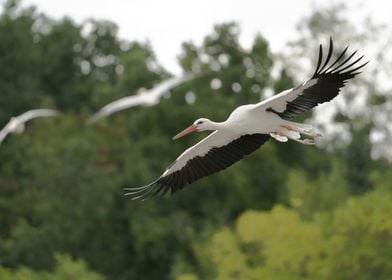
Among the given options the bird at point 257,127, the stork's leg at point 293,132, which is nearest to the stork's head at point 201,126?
the bird at point 257,127

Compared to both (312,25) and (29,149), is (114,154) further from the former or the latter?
(312,25)

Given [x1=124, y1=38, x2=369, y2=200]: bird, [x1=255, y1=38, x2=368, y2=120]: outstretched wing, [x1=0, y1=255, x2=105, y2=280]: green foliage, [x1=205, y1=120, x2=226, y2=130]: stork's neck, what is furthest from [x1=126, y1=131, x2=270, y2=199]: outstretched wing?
[x1=0, y1=255, x2=105, y2=280]: green foliage

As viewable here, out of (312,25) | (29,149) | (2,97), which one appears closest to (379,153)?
(312,25)

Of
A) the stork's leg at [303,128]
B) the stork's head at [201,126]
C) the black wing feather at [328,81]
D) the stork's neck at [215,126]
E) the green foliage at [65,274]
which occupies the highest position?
the green foliage at [65,274]

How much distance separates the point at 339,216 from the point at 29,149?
68.0 feet

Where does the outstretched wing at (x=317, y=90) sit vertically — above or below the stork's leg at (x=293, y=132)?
above

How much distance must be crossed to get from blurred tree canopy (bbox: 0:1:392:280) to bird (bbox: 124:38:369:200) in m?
17.2

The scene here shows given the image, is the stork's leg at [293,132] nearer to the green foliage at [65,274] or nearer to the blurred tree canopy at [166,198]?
the blurred tree canopy at [166,198]

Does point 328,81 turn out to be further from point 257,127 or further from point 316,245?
point 316,245

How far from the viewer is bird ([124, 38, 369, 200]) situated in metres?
17.6

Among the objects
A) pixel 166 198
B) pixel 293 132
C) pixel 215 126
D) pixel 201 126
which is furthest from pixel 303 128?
pixel 166 198

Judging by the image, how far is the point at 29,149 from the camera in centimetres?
5447

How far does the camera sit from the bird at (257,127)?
57.9 feet

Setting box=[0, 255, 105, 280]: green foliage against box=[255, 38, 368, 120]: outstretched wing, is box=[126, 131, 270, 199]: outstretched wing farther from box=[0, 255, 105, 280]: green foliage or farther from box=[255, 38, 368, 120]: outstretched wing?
box=[0, 255, 105, 280]: green foliage
